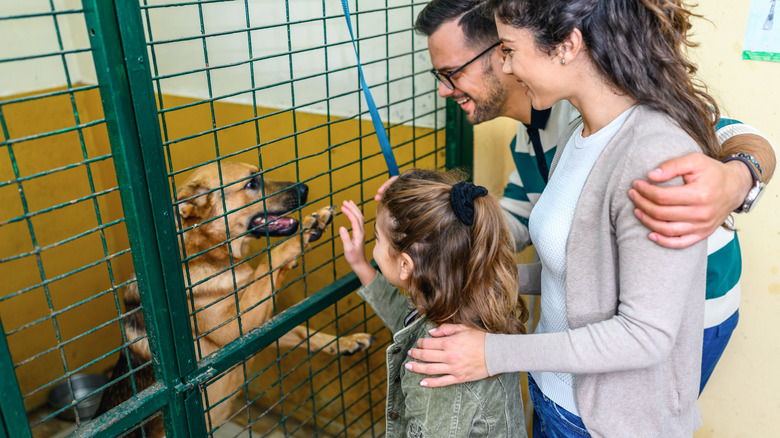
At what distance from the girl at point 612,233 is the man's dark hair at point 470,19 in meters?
0.59

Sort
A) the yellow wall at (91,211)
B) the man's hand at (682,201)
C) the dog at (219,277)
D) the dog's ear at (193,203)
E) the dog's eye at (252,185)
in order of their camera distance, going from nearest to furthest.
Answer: the man's hand at (682,201) → the dog's ear at (193,203) → the dog at (219,277) → the dog's eye at (252,185) → the yellow wall at (91,211)

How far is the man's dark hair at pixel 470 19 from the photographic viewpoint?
1.96 m

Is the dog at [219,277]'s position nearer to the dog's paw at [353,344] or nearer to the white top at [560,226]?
the dog's paw at [353,344]

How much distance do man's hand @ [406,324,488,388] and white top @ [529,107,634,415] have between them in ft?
0.80

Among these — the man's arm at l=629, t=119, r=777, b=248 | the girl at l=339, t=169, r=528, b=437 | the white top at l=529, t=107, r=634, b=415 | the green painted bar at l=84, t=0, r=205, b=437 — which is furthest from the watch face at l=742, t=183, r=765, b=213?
the green painted bar at l=84, t=0, r=205, b=437

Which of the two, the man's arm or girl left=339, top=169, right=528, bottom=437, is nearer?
the man's arm

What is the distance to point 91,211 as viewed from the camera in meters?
4.11

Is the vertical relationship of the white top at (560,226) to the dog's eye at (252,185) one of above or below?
above

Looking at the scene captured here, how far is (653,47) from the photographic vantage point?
117 cm

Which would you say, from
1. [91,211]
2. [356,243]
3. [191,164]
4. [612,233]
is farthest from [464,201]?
[91,211]

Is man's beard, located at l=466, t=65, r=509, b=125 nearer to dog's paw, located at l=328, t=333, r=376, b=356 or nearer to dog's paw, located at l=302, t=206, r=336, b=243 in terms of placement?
dog's paw, located at l=302, t=206, r=336, b=243

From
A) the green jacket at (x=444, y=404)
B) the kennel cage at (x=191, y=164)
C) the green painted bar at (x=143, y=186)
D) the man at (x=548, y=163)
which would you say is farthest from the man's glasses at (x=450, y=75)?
the green painted bar at (x=143, y=186)

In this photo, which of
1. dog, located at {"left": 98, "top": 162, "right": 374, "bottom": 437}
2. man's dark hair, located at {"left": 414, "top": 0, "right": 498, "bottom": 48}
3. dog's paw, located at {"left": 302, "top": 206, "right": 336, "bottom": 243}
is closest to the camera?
man's dark hair, located at {"left": 414, "top": 0, "right": 498, "bottom": 48}

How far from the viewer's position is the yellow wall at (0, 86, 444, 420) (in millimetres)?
3172
